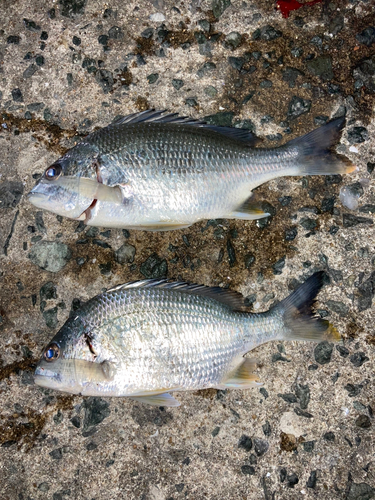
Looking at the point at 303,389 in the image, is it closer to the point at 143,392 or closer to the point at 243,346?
the point at 243,346

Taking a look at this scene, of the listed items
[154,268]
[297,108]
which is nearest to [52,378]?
[154,268]

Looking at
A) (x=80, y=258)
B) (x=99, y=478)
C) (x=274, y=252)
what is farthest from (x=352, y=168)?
(x=99, y=478)

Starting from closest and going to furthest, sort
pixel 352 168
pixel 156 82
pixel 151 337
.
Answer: pixel 151 337, pixel 352 168, pixel 156 82

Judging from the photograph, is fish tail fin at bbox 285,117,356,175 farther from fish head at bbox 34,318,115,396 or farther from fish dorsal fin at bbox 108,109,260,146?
fish head at bbox 34,318,115,396

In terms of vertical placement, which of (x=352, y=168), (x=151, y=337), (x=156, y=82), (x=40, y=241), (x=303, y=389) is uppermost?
(x=156, y=82)

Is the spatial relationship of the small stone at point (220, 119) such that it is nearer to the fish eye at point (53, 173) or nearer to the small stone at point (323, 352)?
the fish eye at point (53, 173)

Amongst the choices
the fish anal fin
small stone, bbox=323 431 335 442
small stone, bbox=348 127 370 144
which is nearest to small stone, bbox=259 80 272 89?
small stone, bbox=348 127 370 144
